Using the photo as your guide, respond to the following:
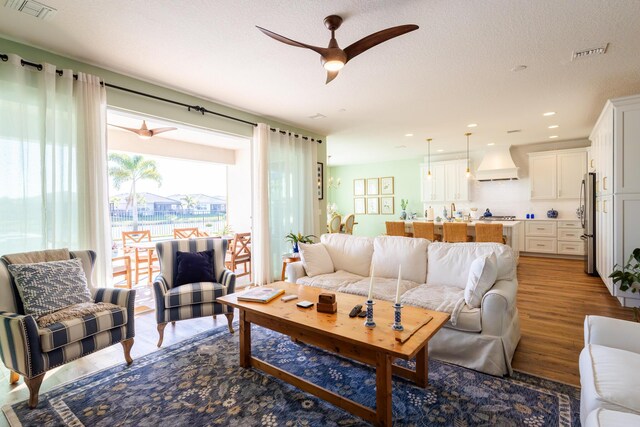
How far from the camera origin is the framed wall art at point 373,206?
9.73m

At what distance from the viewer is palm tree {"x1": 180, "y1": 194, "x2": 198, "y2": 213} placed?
816 cm

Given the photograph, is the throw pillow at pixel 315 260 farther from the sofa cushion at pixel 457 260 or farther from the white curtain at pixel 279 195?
the white curtain at pixel 279 195

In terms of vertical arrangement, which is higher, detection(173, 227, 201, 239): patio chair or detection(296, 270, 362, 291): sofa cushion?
detection(173, 227, 201, 239): patio chair

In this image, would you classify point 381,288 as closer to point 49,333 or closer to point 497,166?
point 49,333

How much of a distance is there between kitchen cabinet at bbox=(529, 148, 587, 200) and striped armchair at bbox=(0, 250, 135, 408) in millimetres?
7997

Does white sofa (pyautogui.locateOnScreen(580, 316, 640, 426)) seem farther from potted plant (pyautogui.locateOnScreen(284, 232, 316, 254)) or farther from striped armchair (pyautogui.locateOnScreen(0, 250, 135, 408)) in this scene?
potted plant (pyautogui.locateOnScreen(284, 232, 316, 254))

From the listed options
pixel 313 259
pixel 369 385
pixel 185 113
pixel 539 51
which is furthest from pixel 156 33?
pixel 539 51

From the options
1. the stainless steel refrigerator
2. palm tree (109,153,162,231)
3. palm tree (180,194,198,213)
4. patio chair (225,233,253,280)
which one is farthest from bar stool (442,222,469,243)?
palm tree (109,153,162,231)

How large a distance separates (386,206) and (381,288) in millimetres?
6877

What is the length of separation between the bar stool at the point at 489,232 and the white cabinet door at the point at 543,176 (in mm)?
2983

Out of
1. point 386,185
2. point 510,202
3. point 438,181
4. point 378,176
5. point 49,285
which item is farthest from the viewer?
point 378,176

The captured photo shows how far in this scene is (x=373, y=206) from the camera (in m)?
9.85

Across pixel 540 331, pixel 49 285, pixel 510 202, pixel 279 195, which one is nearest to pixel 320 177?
pixel 279 195

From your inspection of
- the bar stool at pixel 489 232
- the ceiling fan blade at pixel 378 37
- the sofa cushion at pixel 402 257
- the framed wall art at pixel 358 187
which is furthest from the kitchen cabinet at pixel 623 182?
the framed wall art at pixel 358 187
